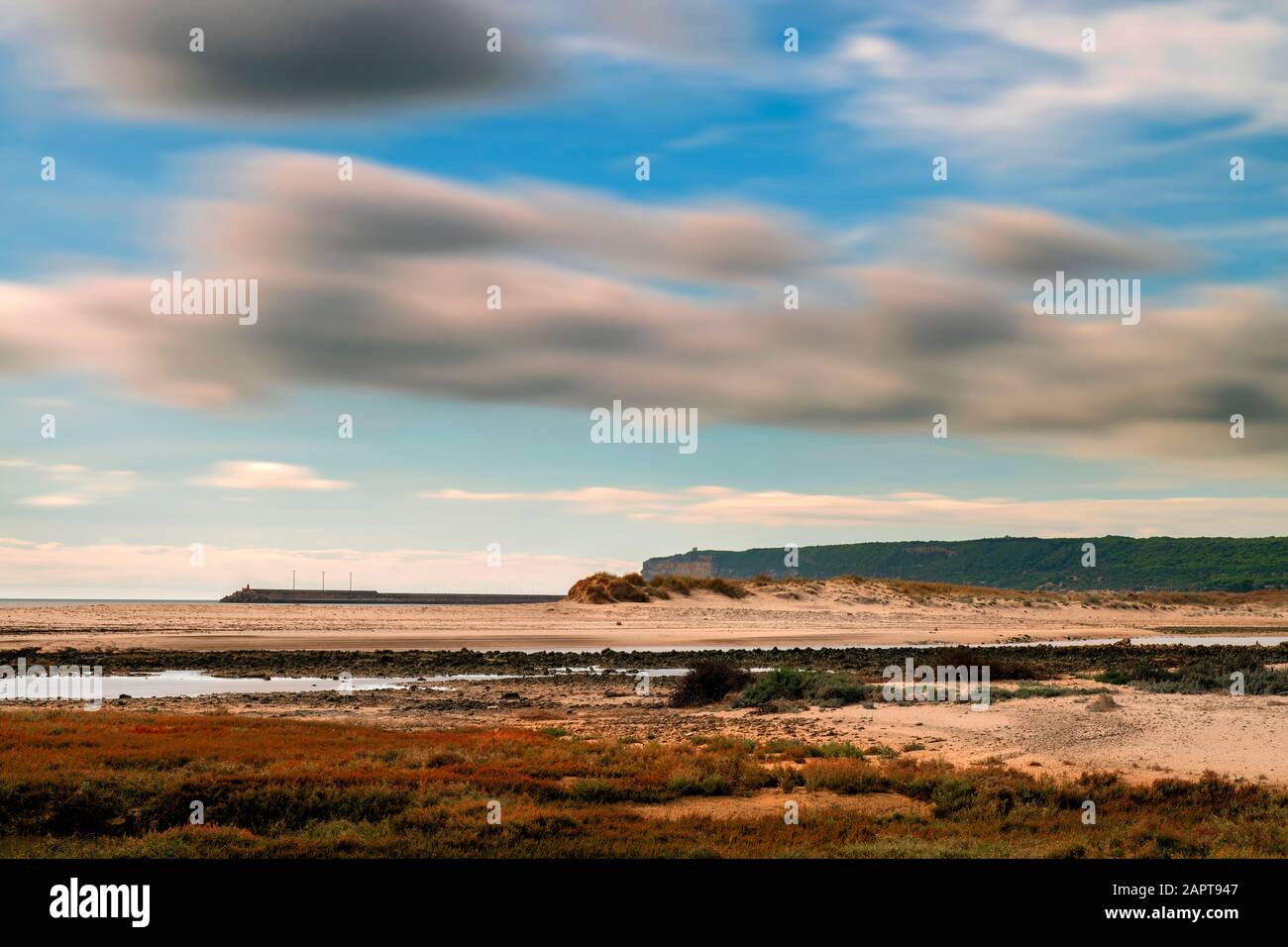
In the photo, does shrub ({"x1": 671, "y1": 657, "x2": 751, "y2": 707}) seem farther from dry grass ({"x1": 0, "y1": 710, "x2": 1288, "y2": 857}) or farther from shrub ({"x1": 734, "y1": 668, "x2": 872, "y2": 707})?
dry grass ({"x1": 0, "y1": 710, "x2": 1288, "y2": 857})

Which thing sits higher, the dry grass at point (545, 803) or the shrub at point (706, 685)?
the dry grass at point (545, 803)

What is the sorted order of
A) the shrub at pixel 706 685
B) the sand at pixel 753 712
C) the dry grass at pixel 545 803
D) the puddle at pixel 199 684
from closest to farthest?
1. the dry grass at pixel 545 803
2. the sand at pixel 753 712
3. the shrub at pixel 706 685
4. the puddle at pixel 199 684

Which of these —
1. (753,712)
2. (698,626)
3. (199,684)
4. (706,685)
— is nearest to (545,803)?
(753,712)

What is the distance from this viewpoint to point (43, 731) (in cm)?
2427

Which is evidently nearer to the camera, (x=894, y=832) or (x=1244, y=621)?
(x=894, y=832)

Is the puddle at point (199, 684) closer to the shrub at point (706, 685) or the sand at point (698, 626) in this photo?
the shrub at point (706, 685)

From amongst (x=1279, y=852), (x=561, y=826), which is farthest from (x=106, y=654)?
(x=1279, y=852)

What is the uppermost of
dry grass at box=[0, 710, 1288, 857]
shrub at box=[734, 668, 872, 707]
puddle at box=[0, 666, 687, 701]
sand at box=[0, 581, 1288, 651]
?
dry grass at box=[0, 710, 1288, 857]

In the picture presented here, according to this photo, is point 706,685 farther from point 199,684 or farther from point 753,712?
point 199,684

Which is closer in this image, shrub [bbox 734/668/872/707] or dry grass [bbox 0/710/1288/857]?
dry grass [bbox 0/710/1288/857]

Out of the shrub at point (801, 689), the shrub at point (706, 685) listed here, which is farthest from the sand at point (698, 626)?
the shrub at point (801, 689)

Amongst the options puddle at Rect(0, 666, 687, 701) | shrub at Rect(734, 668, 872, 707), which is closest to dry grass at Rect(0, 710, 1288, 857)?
shrub at Rect(734, 668, 872, 707)
